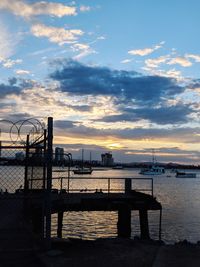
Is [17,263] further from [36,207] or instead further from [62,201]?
[62,201]

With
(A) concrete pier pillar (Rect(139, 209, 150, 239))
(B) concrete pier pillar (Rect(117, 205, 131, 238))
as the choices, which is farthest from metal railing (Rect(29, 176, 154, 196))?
(B) concrete pier pillar (Rect(117, 205, 131, 238))

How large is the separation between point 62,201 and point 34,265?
39.1 feet

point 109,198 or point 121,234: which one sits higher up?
point 109,198

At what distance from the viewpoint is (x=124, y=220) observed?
2388cm

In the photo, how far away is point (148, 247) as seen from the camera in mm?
10523

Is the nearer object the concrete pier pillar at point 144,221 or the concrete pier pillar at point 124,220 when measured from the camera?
the concrete pier pillar at point 124,220

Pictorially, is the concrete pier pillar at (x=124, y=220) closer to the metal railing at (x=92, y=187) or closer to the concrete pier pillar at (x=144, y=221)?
the concrete pier pillar at (x=144, y=221)

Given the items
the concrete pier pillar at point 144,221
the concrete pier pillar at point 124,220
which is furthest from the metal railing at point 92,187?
the concrete pier pillar at point 124,220

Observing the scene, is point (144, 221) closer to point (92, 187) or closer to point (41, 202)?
point (41, 202)

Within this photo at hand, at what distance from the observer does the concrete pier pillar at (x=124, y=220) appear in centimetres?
2273

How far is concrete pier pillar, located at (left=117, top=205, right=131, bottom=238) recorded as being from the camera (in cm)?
2273

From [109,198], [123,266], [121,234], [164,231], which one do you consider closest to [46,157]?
[123,266]

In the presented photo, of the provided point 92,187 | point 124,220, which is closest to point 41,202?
point 124,220

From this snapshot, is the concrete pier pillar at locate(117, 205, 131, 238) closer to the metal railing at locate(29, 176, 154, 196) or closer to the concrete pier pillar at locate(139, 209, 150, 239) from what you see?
the concrete pier pillar at locate(139, 209, 150, 239)
